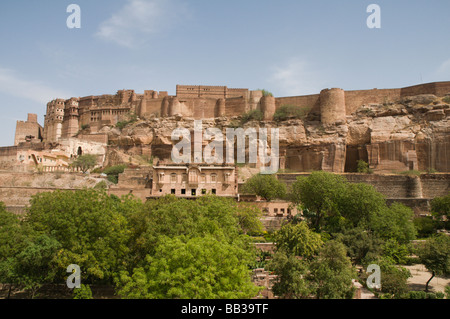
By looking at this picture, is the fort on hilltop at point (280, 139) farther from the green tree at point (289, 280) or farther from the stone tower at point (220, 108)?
the green tree at point (289, 280)

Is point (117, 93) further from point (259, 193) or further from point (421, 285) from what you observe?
point (421, 285)

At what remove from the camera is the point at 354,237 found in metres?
22.9

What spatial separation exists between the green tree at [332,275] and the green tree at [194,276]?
425 centimetres

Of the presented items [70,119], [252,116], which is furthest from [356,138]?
[70,119]

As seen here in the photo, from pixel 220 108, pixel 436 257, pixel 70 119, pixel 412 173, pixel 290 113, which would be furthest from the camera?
pixel 70 119

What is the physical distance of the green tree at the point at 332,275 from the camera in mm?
15742

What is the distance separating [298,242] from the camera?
67.6 ft

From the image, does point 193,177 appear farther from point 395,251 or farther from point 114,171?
point 395,251

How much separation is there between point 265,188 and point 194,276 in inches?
898

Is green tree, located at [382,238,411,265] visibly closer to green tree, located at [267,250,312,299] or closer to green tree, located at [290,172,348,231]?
green tree, located at [290,172,348,231]

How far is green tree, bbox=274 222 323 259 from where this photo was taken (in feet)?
66.5

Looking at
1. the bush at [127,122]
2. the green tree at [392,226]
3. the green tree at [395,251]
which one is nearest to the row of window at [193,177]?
the green tree at [392,226]

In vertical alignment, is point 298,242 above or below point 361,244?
above

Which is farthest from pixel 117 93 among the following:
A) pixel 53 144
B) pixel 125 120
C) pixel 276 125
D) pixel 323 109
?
pixel 323 109
